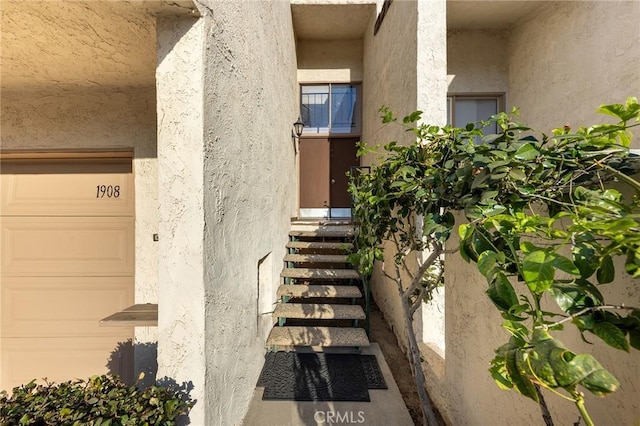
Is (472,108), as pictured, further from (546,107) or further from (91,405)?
(91,405)

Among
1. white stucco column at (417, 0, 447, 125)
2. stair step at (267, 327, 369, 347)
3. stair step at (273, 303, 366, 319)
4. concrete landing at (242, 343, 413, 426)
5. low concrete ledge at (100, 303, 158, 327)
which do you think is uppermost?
white stucco column at (417, 0, 447, 125)

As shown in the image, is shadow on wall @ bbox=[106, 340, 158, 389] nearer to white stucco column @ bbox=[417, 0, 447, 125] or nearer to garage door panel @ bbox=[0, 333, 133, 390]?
garage door panel @ bbox=[0, 333, 133, 390]

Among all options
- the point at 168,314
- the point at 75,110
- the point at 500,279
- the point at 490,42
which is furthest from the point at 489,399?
the point at 490,42

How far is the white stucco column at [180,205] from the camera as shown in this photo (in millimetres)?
1312

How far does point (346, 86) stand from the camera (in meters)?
5.84

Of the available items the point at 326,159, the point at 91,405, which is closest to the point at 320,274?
the point at 91,405

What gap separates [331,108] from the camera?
5.97m

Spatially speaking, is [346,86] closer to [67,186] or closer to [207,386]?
[67,186]

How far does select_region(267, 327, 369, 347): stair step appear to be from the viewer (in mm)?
2621

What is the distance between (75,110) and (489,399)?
385 centimetres

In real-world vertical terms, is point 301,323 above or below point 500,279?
below

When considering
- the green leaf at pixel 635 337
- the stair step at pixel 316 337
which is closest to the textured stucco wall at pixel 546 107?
the green leaf at pixel 635 337

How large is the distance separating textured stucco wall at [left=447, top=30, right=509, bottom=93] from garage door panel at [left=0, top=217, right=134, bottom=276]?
18.8 feet

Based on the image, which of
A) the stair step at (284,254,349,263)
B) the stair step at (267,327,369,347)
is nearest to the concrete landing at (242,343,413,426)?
the stair step at (267,327,369,347)
